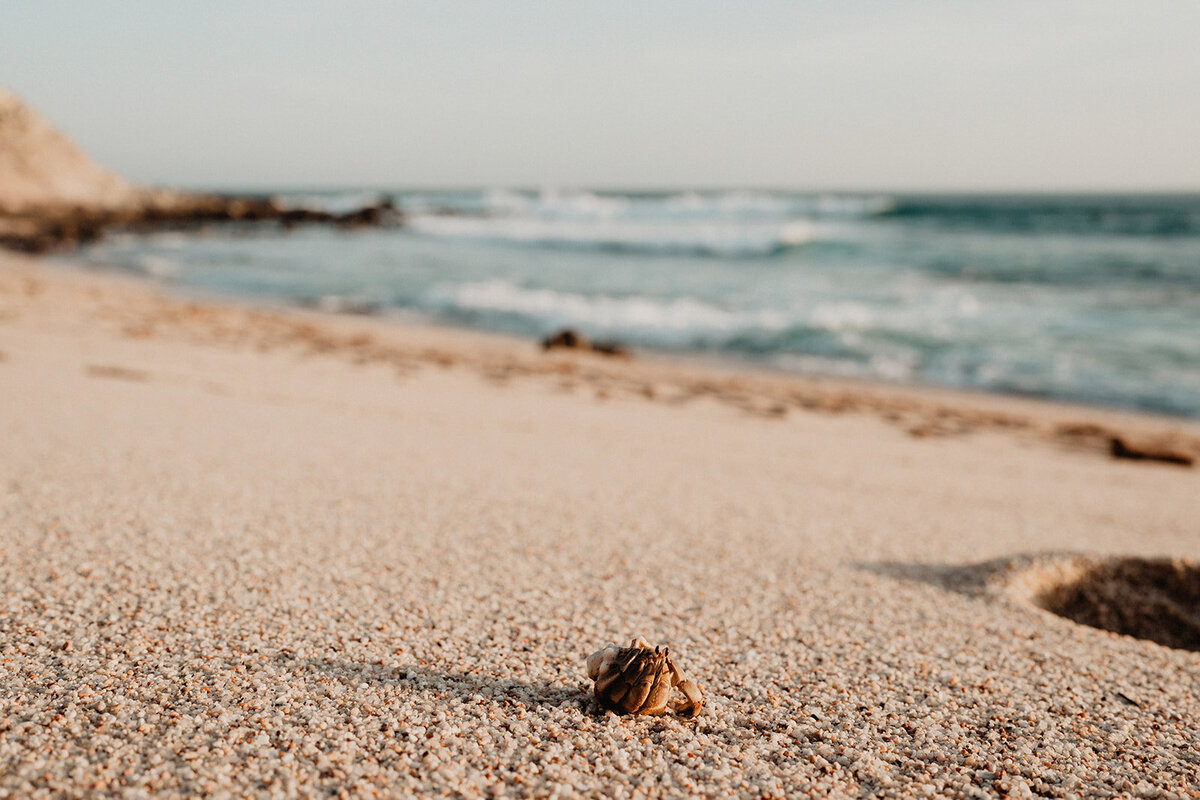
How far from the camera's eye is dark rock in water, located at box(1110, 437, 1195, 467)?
5.62 meters

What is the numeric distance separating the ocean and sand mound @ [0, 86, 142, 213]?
41.6ft

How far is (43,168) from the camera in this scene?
124 ft

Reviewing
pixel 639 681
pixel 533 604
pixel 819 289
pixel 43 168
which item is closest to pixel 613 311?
pixel 819 289

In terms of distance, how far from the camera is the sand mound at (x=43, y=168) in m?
36.0

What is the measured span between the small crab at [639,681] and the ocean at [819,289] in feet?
25.4

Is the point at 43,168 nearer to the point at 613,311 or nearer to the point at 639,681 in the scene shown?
the point at 613,311

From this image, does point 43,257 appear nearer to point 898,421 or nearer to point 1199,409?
point 898,421

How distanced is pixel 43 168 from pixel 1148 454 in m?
47.0

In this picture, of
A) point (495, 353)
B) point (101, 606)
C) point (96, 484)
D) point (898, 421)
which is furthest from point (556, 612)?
point (495, 353)

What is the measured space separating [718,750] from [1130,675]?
1413 millimetres

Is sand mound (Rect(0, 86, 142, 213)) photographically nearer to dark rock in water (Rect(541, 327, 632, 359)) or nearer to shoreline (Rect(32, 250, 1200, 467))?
shoreline (Rect(32, 250, 1200, 467))

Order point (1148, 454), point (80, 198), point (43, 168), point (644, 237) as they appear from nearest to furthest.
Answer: point (1148, 454), point (644, 237), point (43, 168), point (80, 198)

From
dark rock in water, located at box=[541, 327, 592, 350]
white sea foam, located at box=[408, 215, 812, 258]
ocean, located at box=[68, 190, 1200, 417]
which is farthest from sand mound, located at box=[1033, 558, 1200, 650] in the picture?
white sea foam, located at box=[408, 215, 812, 258]

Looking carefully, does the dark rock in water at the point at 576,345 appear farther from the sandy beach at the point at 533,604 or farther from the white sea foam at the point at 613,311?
the sandy beach at the point at 533,604
